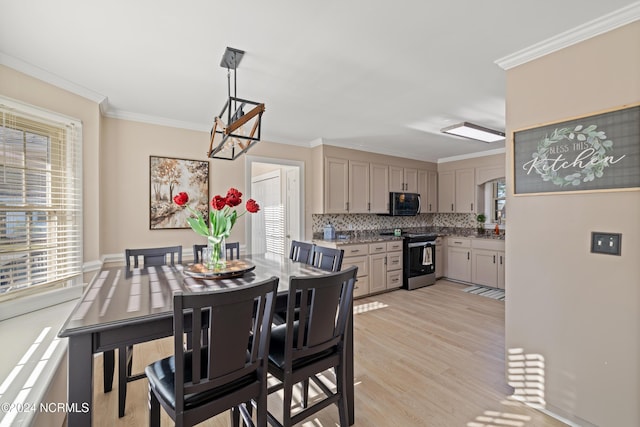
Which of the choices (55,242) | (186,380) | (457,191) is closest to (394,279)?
(457,191)

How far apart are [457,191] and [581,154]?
13.8 ft

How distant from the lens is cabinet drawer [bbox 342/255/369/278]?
174 inches

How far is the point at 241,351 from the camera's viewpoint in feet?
4.32

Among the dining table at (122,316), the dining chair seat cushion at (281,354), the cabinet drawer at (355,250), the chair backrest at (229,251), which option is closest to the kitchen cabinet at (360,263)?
the cabinet drawer at (355,250)

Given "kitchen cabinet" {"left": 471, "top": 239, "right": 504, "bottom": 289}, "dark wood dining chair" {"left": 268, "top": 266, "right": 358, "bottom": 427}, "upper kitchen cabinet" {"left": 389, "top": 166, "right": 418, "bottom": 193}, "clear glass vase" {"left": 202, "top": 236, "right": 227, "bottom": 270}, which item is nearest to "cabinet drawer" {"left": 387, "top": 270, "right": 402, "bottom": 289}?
"kitchen cabinet" {"left": 471, "top": 239, "right": 504, "bottom": 289}

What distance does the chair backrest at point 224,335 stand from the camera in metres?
1.16

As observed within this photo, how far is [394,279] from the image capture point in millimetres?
4965

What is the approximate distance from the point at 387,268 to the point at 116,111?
14.0ft

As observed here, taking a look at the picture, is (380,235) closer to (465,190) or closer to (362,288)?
(362,288)

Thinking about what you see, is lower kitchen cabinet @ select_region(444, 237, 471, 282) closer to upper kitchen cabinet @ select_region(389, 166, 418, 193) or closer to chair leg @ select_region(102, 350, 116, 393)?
upper kitchen cabinet @ select_region(389, 166, 418, 193)

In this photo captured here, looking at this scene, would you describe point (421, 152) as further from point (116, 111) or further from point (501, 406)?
point (116, 111)

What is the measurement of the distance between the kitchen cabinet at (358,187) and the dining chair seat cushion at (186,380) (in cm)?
366

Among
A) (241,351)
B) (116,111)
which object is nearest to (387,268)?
(241,351)

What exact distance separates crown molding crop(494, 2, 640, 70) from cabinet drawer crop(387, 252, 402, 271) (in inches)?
129
